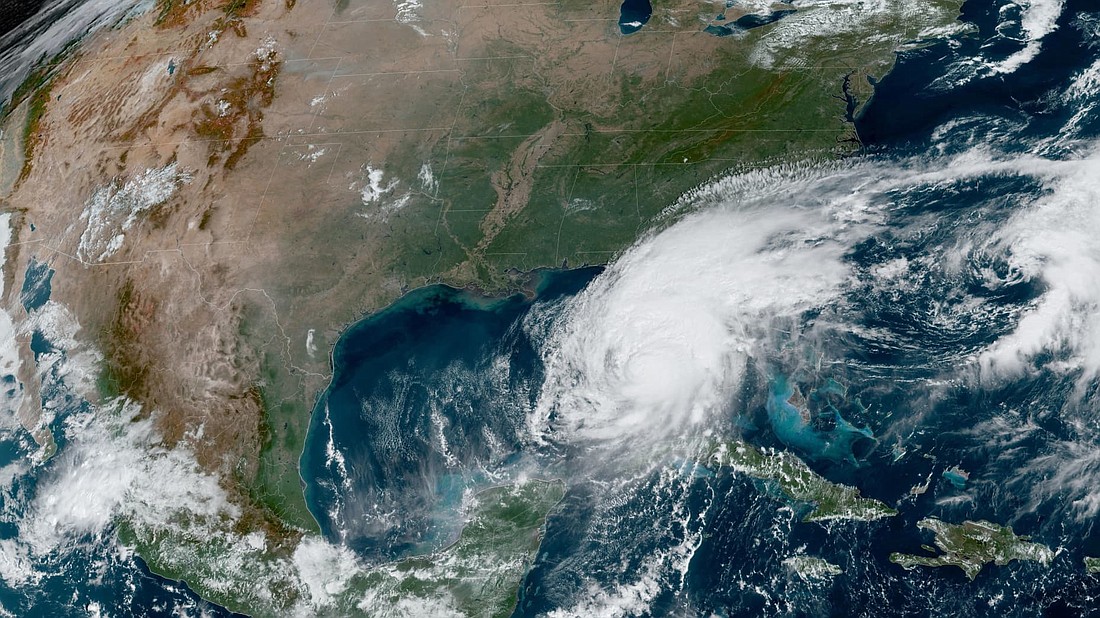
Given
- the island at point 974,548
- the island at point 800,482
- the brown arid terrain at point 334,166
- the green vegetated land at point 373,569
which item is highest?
the brown arid terrain at point 334,166

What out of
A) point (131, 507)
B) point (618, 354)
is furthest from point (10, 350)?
point (618, 354)

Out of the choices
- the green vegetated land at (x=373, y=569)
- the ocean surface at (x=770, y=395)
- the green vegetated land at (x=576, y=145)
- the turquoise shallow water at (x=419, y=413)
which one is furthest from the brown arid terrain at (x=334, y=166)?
the ocean surface at (x=770, y=395)

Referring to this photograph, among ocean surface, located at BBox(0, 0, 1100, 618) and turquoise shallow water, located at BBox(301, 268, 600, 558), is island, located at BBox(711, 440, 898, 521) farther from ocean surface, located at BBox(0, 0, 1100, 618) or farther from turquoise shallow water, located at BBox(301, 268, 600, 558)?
turquoise shallow water, located at BBox(301, 268, 600, 558)

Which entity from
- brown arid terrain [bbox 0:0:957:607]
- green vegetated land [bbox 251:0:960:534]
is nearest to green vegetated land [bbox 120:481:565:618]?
brown arid terrain [bbox 0:0:957:607]

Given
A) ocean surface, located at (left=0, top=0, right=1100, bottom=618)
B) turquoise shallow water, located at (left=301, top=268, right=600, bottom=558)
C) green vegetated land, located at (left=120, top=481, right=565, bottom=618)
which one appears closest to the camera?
ocean surface, located at (left=0, top=0, right=1100, bottom=618)

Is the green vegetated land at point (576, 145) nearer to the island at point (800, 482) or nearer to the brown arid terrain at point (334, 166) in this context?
the brown arid terrain at point (334, 166)

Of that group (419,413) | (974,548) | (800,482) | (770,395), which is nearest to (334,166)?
(419,413)

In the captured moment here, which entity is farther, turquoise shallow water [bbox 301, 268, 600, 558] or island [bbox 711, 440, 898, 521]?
turquoise shallow water [bbox 301, 268, 600, 558]

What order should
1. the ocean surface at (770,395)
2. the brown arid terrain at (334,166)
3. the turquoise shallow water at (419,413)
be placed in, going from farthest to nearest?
the brown arid terrain at (334,166) < the turquoise shallow water at (419,413) < the ocean surface at (770,395)
